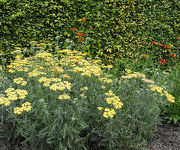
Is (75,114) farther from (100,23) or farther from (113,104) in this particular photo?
(100,23)

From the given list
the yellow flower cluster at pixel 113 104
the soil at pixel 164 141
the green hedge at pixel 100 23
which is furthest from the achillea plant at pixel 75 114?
the green hedge at pixel 100 23

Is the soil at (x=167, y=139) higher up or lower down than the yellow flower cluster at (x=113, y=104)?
lower down

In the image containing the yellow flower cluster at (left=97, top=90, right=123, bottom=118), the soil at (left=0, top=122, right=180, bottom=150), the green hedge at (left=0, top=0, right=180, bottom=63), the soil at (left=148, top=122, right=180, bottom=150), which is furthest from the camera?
A: the green hedge at (left=0, top=0, right=180, bottom=63)

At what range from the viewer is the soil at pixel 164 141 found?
119 inches

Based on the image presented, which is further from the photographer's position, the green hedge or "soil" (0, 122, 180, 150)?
the green hedge

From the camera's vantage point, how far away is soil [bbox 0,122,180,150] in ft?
9.90

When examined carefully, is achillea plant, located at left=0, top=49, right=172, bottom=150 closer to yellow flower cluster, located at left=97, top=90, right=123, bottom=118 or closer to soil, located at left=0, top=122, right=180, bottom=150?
yellow flower cluster, located at left=97, top=90, right=123, bottom=118

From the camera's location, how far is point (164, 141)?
351cm

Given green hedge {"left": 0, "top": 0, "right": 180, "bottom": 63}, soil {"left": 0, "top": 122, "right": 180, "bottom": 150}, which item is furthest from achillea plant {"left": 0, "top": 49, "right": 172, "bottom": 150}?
green hedge {"left": 0, "top": 0, "right": 180, "bottom": 63}

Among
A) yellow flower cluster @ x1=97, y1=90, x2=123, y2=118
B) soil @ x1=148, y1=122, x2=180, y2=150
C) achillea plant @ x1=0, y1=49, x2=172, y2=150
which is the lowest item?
soil @ x1=148, y1=122, x2=180, y2=150

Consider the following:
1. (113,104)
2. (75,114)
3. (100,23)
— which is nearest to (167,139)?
(113,104)

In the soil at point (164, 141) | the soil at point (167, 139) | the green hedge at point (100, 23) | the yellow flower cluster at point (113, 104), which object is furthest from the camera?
the green hedge at point (100, 23)

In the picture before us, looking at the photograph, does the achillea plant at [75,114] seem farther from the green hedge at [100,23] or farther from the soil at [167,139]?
the green hedge at [100,23]

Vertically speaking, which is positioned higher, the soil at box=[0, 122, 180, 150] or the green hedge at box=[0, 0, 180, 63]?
the green hedge at box=[0, 0, 180, 63]
